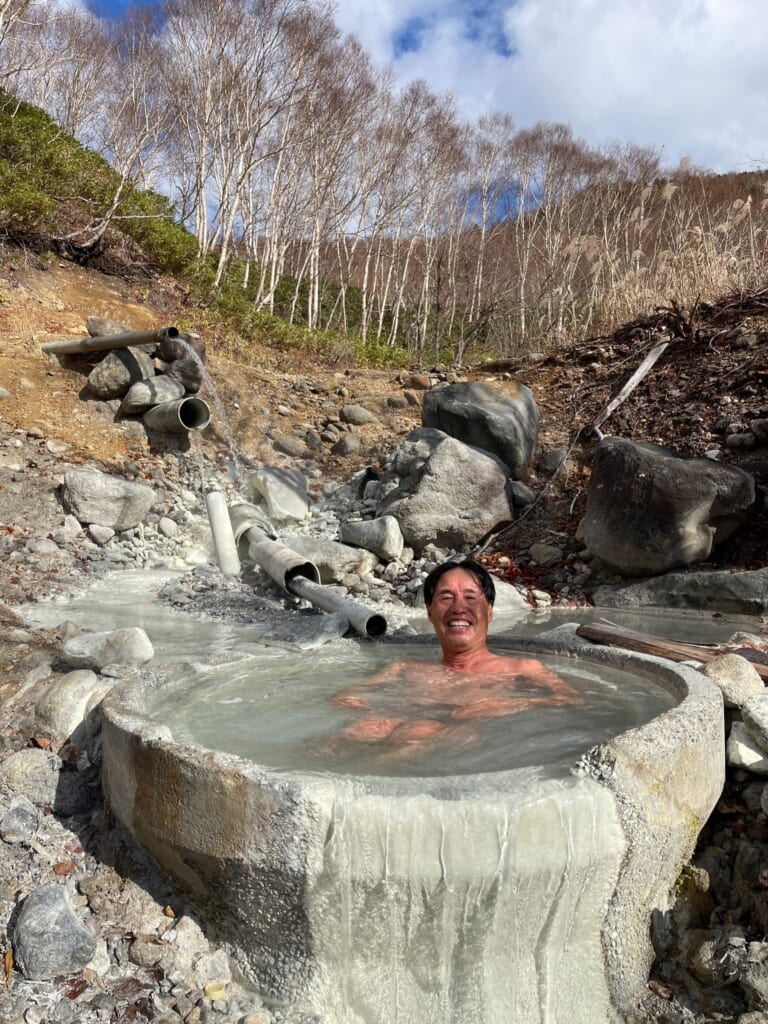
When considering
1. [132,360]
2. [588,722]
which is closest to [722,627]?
[588,722]

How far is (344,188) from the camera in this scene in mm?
18641

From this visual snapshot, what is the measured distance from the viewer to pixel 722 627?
468cm

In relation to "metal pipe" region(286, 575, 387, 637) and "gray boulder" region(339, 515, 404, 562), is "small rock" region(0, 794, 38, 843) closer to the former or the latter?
"metal pipe" region(286, 575, 387, 637)

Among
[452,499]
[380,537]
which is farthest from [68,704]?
[452,499]

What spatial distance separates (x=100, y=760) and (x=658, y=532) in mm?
4223

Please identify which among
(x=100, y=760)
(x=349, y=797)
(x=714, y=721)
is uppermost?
(x=714, y=721)

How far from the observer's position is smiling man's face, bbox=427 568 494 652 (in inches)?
122

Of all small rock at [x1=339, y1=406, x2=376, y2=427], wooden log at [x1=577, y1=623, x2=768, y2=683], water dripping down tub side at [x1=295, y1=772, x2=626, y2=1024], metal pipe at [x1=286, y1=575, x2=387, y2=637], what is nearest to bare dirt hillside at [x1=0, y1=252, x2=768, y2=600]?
small rock at [x1=339, y1=406, x2=376, y2=427]

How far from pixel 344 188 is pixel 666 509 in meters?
15.9

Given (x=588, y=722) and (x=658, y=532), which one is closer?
(x=588, y=722)

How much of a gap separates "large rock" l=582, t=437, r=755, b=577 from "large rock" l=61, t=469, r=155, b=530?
4.00 metres

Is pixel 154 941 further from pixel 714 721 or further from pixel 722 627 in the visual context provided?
pixel 722 627

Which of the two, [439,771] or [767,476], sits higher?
[767,476]

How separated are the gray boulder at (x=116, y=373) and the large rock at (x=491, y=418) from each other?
3.20m
